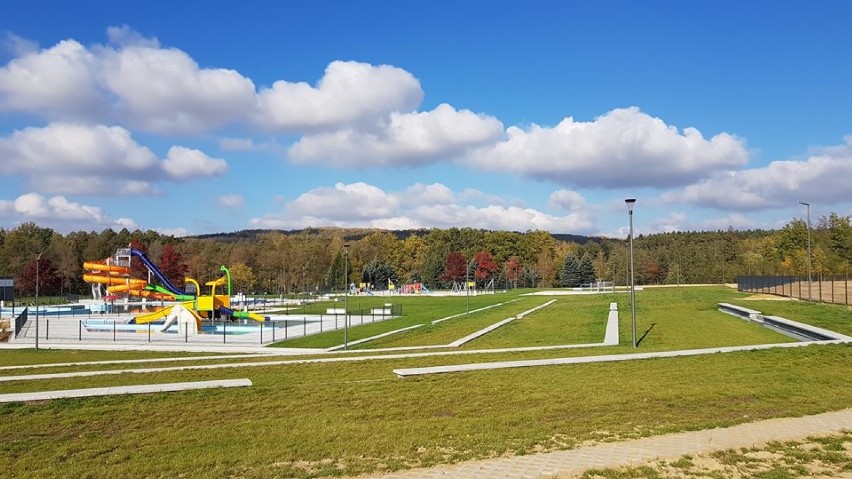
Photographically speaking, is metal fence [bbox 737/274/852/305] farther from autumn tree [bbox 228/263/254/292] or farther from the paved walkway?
autumn tree [bbox 228/263/254/292]

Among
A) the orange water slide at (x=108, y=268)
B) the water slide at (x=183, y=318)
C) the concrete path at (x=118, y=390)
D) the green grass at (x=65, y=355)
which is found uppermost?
the orange water slide at (x=108, y=268)

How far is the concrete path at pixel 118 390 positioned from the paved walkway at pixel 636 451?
836 centimetres

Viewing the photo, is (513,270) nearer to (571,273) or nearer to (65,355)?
(571,273)

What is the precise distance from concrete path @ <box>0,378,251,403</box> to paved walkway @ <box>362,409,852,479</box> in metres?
8.36

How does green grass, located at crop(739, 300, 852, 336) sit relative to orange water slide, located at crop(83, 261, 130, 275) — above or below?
below

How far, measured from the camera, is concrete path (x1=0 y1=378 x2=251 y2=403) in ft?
44.1

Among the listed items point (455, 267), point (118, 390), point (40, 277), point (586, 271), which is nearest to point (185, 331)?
point (118, 390)

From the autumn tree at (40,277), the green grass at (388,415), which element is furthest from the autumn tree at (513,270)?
the green grass at (388,415)

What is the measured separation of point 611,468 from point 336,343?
2373cm

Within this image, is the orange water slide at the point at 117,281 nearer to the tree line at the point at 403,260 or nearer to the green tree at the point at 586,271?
the tree line at the point at 403,260

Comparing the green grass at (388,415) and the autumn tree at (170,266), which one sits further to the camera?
the autumn tree at (170,266)

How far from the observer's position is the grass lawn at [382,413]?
8.78m

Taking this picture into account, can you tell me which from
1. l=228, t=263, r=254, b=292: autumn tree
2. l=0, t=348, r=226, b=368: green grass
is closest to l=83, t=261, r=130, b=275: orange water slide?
l=0, t=348, r=226, b=368: green grass

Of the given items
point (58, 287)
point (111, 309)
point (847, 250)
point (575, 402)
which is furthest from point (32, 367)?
point (58, 287)
